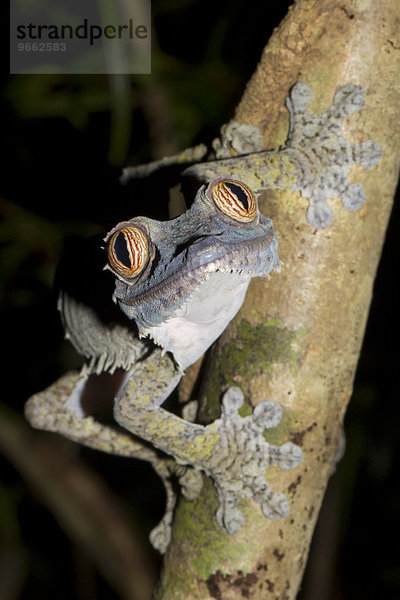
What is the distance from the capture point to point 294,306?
2.84m

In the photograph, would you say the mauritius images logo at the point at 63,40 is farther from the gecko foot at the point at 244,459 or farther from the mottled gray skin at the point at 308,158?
the gecko foot at the point at 244,459

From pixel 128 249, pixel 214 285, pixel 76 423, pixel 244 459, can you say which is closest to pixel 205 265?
pixel 214 285

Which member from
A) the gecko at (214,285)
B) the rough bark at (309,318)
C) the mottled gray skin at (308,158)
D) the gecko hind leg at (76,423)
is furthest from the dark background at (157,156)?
the rough bark at (309,318)

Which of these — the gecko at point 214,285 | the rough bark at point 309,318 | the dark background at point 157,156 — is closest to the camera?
the gecko at point 214,285

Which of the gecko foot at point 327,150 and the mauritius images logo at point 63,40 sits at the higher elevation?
the mauritius images logo at point 63,40

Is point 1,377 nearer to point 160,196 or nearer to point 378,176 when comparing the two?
point 160,196

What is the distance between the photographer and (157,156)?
245 inches

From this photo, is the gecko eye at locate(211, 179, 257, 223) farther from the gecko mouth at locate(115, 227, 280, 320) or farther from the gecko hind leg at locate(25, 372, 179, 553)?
the gecko hind leg at locate(25, 372, 179, 553)

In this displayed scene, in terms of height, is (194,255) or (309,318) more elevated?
(194,255)

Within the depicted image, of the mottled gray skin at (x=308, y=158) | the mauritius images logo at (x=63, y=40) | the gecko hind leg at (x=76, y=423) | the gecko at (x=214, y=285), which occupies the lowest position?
the gecko hind leg at (x=76, y=423)

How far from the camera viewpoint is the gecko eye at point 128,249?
253 cm

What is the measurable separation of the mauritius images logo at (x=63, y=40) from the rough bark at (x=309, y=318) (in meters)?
2.88

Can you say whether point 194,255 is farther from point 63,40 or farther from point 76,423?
point 63,40

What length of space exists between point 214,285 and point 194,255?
0.31m
